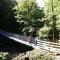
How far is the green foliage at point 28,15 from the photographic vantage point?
35.3m

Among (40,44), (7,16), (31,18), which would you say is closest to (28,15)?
(31,18)

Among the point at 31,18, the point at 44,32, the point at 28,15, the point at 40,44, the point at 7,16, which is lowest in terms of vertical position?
the point at 40,44

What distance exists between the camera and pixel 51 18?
32156 mm

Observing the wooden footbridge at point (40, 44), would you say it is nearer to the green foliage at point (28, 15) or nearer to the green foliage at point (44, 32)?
the green foliage at point (44, 32)

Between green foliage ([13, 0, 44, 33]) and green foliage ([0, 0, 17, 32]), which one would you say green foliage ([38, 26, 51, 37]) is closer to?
green foliage ([13, 0, 44, 33])

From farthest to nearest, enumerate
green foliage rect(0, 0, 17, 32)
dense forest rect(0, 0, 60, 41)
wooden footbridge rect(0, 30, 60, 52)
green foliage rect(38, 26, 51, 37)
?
1. green foliage rect(0, 0, 17, 32)
2. green foliage rect(38, 26, 51, 37)
3. dense forest rect(0, 0, 60, 41)
4. wooden footbridge rect(0, 30, 60, 52)

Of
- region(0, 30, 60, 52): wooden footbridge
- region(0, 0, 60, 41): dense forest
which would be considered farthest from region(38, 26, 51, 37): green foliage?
region(0, 30, 60, 52): wooden footbridge

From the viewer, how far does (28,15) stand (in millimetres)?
35594

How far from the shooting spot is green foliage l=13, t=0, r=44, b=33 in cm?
3534

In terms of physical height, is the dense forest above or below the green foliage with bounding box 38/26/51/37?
above

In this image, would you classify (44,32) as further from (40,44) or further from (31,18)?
(40,44)

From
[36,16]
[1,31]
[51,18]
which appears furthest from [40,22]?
[1,31]

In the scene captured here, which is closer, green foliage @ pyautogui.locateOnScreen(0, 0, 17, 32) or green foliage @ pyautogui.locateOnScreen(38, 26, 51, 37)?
green foliage @ pyautogui.locateOnScreen(38, 26, 51, 37)

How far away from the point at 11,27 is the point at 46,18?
741 cm
